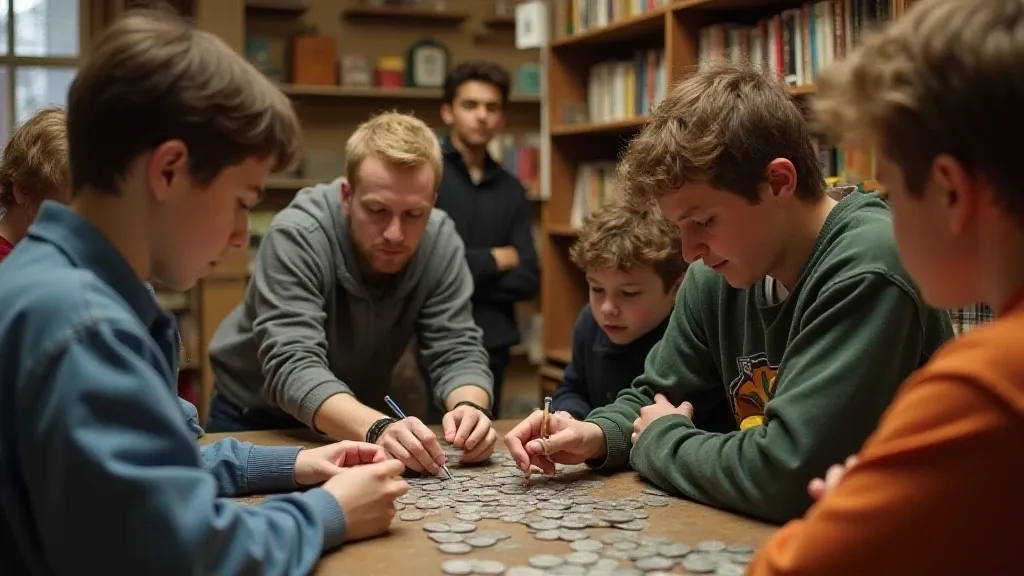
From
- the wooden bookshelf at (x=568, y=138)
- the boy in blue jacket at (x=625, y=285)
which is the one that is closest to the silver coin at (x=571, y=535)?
the boy in blue jacket at (x=625, y=285)

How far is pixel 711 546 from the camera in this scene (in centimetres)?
134

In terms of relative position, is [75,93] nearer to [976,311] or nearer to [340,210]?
[340,210]

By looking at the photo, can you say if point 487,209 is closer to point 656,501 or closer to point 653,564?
point 656,501

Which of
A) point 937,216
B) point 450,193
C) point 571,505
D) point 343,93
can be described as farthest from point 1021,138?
point 343,93

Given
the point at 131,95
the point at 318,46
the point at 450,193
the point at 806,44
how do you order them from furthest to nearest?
the point at 318,46 < the point at 450,193 < the point at 806,44 < the point at 131,95

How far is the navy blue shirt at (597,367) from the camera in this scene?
2445 mm

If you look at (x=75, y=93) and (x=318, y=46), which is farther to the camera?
(x=318, y=46)

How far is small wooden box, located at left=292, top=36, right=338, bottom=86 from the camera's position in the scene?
5500 mm

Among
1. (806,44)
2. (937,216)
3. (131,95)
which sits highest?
(806,44)

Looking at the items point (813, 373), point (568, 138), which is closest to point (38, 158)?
point (813, 373)

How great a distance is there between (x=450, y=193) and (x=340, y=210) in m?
1.66

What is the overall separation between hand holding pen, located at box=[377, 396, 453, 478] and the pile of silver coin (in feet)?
0.09

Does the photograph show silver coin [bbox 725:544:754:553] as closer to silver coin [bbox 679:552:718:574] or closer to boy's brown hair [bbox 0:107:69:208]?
silver coin [bbox 679:552:718:574]

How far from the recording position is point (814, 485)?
1169mm
